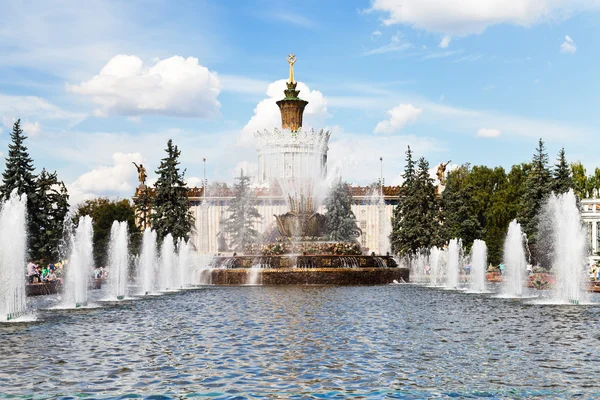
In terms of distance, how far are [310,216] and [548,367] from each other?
26.5 metres

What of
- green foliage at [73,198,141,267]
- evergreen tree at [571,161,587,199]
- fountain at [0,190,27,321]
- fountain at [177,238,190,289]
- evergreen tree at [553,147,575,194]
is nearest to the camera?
fountain at [0,190,27,321]

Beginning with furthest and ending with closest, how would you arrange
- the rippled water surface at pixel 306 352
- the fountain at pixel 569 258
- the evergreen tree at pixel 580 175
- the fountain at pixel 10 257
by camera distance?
the evergreen tree at pixel 580 175, the fountain at pixel 569 258, the fountain at pixel 10 257, the rippled water surface at pixel 306 352

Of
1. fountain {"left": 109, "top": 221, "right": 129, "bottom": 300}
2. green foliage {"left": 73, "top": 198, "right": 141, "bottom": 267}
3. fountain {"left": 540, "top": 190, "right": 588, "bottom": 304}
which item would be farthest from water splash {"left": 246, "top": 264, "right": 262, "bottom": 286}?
green foliage {"left": 73, "top": 198, "right": 141, "bottom": 267}

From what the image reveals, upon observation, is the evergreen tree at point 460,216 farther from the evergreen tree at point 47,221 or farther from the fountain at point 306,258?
the evergreen tree at point 47,221

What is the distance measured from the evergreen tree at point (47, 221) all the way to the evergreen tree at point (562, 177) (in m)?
31.3

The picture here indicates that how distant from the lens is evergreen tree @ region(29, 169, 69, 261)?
4128 cm

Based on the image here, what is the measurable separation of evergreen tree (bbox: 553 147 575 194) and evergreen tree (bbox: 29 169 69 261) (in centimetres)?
3127

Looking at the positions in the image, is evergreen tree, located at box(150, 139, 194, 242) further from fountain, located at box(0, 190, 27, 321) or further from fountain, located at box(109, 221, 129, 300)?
fountain, located at box(0, 190, 27, 321)

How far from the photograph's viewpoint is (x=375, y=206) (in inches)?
3241

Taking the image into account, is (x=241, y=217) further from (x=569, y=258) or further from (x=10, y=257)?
(x=10, y=257)

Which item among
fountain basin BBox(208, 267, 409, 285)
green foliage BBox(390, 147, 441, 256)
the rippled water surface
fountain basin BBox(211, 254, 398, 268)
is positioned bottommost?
the rippled water surface

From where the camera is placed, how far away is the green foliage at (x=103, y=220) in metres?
59.5

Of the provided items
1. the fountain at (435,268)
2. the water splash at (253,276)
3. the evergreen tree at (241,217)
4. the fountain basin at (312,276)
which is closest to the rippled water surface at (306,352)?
the fountain basin at (312,276)

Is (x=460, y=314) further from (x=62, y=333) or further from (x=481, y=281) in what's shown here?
(x=481, y=281)
